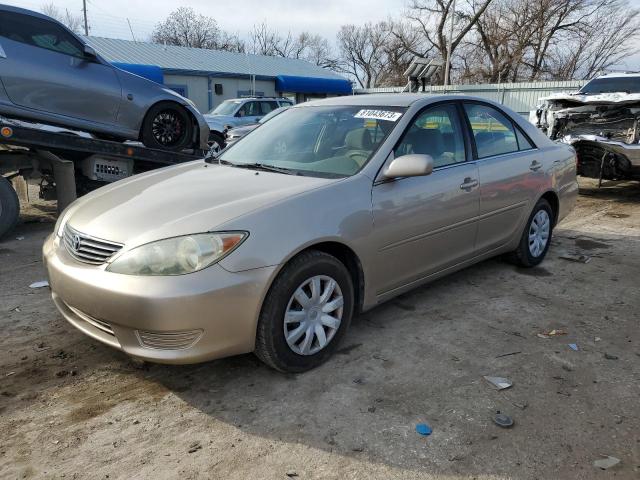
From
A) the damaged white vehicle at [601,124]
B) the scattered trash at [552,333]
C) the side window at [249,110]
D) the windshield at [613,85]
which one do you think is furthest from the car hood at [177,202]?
the side window at [249,110]

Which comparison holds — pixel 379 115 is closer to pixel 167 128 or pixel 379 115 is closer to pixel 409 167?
pixel 409 167

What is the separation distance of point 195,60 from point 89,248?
28058mm

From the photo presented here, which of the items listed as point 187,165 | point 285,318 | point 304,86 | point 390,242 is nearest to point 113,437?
point 285,318

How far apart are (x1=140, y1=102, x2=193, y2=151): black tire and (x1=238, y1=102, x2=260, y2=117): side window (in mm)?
7003

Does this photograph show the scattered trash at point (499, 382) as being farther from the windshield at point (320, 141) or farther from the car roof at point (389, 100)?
the car roof at point (389, 100)

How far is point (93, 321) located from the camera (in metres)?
2.79

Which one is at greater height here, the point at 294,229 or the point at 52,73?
the point at 52,73

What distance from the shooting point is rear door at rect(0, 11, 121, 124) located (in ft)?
20.0

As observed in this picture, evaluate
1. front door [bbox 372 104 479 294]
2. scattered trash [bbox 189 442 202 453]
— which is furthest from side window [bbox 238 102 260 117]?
scattered trash [bbox 189 442 202 453]

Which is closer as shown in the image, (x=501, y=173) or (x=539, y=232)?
(x=501, y=173)

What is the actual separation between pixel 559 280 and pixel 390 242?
7.30 feet

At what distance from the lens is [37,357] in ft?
10.5

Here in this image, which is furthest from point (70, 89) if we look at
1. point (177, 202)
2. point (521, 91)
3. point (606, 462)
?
point (521, 91)

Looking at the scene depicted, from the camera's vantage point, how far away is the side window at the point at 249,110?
Result: 14.7 m
